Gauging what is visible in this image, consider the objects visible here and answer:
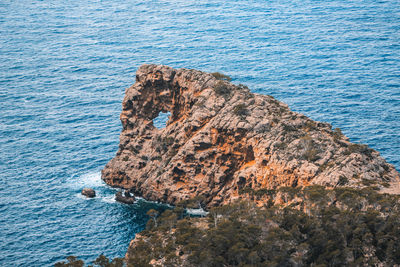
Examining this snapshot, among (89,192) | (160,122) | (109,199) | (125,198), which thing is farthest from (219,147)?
(160,122)

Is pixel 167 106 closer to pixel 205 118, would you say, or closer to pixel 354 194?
pixel 205 118

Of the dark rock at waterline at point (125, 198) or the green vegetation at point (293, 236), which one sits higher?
the green vegetation at point (293, 236)

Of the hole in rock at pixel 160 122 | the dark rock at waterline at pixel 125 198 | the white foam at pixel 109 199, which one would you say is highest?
the hole in rock at pixel 160 122

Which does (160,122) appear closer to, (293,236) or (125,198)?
(125,198)

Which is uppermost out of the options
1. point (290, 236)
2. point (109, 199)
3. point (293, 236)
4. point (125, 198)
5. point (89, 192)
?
point (290, 236)

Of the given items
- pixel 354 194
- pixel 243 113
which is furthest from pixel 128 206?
pixel 354 194

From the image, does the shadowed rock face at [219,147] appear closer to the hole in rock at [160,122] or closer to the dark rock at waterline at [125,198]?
the dark rock at waterline at [125,198]

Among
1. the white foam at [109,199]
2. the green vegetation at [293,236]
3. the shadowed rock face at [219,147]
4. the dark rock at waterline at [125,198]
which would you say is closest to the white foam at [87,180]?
the shadowed rock face at [219,147]
